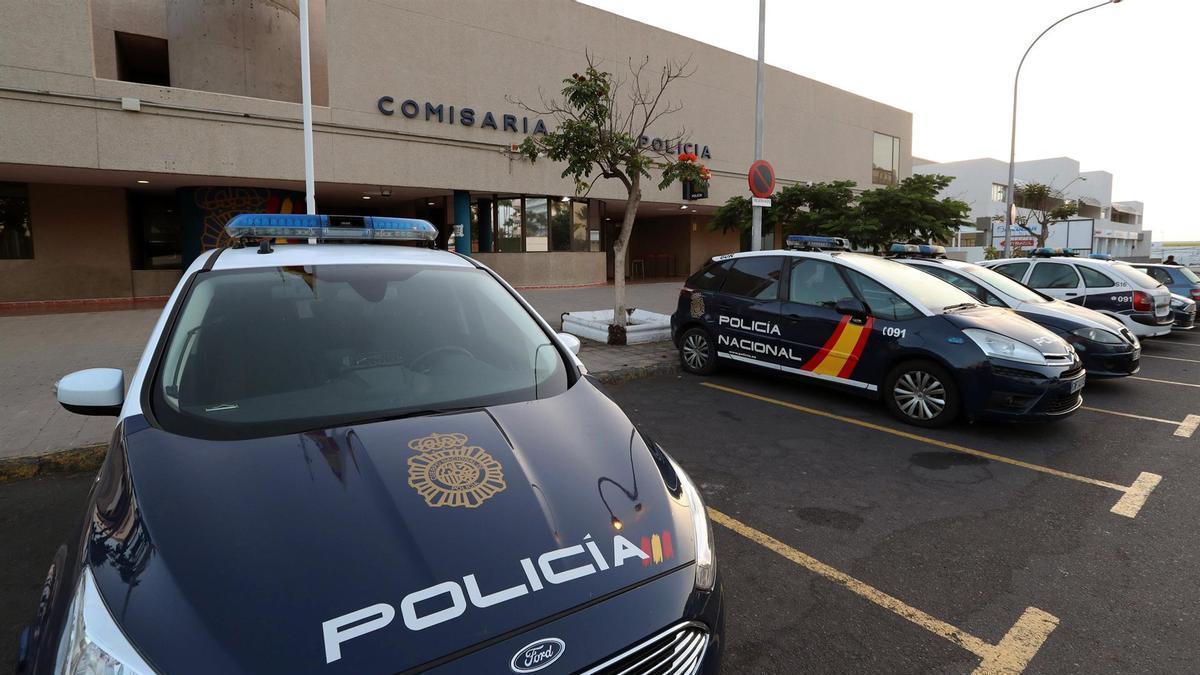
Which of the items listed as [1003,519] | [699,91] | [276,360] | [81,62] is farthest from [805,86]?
[276,360]

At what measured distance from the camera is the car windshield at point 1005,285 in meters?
7.79

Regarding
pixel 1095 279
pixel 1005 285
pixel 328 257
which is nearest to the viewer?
pixel 328 257

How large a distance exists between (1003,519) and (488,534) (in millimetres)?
3658

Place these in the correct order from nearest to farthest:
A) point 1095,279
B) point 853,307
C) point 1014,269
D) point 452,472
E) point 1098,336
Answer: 1. point 452,472
2. point 853,307
3. point 1098,336
4. point 1095,279
5. point 1014,269

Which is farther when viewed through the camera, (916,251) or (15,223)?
(15,223)

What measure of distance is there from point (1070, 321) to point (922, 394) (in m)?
2.86

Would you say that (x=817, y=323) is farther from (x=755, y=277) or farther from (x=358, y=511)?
(x=358, y=511)

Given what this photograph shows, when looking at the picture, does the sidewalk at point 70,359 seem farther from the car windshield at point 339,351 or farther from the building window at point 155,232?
the building window at point 155,232

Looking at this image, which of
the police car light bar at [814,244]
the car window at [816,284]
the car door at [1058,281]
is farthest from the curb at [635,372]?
the car door at [1058,281]

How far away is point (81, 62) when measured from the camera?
1227 cm

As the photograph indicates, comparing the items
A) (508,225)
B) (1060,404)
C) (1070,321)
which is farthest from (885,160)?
(1060,404)

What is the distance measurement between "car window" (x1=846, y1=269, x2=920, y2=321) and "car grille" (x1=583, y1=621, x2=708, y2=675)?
5054mm

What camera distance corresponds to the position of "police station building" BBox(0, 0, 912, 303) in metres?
12.4

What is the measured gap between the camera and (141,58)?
61.0 ft
